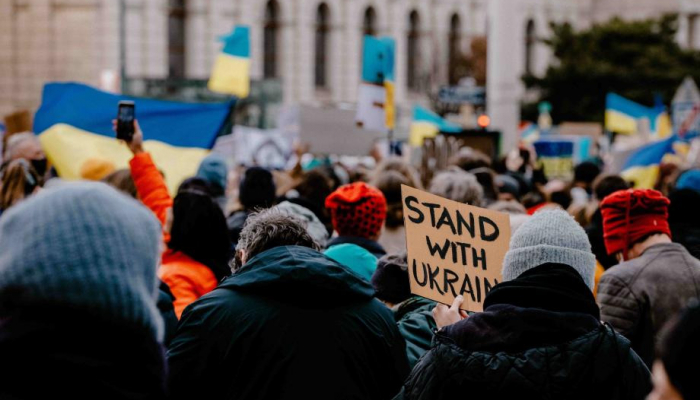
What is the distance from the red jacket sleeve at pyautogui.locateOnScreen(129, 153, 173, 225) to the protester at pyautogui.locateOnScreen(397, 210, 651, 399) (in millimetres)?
2880

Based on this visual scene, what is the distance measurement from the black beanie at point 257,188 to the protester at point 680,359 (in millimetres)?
5539

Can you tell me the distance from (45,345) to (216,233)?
303 cm

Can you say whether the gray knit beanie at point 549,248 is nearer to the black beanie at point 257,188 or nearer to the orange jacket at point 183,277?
the orange jacket at point 183,277

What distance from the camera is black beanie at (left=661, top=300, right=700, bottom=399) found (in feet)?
6.68

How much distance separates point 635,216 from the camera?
492 centimetres

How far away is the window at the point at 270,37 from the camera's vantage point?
38.8 metres

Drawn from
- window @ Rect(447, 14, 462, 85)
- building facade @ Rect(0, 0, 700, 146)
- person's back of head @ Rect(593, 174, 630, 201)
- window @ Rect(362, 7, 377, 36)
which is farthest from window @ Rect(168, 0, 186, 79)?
person's back of head @ Rect(593, 174, 630, 201)

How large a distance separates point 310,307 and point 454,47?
4465 centimetres

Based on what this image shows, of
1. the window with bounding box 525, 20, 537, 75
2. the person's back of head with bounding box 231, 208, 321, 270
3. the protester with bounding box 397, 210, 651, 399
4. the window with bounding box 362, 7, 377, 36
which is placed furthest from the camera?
the window with bounding box 525, 20, 537, 75

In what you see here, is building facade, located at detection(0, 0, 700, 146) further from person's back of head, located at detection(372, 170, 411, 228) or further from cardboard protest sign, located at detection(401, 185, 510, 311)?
cardboard protest sign, located at detection(401, 185, 510, 311)

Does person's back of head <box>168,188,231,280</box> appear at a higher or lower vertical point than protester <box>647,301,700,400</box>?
lower

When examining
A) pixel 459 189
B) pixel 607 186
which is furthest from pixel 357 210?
pixel 607 186

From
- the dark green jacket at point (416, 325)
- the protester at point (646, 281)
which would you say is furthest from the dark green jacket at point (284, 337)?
the protester at point (646, 281)

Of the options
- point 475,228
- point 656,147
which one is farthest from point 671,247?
point 656,147
